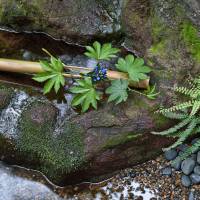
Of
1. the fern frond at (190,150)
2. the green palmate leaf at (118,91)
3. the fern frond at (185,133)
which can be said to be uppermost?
the green palmate leaf at (118,91)

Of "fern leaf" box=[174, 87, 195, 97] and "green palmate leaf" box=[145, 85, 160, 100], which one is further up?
"fern leaf" box=[174, 87, 195, 97]

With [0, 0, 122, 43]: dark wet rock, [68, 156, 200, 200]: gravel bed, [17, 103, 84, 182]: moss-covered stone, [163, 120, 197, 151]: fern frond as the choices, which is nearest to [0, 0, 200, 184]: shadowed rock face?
[17, 103, 84, 182]: moss-covered stone

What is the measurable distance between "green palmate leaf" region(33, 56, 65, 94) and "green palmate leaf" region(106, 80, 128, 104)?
465mm

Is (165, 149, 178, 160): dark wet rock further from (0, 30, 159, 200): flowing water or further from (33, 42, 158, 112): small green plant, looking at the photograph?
(33, 42, 158, 112): small green plant

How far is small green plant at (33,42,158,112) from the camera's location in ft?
14.6

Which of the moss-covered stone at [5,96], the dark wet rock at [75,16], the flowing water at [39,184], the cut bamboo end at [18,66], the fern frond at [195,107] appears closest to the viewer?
the fern frond at [195,107]

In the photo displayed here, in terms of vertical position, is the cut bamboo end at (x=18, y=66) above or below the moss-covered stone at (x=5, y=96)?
above

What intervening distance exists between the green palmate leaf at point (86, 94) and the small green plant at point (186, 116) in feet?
2.02

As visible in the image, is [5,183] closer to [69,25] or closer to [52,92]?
[52,92]

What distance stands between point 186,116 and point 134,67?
0.66 m

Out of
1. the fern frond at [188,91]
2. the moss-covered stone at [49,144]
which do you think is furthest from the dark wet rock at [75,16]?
the fern frond at [188,91]

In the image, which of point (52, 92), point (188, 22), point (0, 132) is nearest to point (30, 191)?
point (0, 132)

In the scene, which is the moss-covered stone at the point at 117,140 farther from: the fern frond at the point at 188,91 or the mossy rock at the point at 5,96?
the mossy rock at the point at 5,96

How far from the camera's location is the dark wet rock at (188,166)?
15.0 ft
